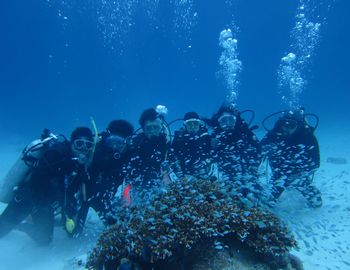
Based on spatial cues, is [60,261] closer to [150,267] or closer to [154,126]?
[150,267]

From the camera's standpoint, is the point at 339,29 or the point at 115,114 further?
the point at 339,29

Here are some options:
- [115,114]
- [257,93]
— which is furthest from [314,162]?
[257,93]

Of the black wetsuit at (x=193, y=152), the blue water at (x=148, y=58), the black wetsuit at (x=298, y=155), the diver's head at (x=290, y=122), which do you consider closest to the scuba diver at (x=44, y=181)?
the black wetsuit at (x=193, y=152)

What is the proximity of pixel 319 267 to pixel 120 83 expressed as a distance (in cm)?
10524

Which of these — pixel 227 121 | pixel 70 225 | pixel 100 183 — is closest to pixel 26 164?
pixel 100 183

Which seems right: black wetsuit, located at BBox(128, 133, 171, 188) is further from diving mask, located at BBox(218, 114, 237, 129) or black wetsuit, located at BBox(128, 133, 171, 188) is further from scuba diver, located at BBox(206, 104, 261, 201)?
diving mask, located at BBox(218, 114, 237, 129)

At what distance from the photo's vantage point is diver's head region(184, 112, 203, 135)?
7543mm

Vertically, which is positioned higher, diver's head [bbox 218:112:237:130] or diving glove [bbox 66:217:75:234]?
Result: diver's head [bbox 218:112:237:130]

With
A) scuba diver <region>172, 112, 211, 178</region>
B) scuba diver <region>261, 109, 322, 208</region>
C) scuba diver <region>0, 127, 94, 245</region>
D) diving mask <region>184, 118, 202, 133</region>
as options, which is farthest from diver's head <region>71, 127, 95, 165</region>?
scuba diver <region>261, 109, 322, 208</region>

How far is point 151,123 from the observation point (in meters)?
7.54

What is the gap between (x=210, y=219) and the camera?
4109mm

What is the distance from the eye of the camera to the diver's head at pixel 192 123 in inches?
297

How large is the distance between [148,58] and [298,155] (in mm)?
104331

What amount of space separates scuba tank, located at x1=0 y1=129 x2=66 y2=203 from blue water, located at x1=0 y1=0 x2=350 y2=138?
4428cm
